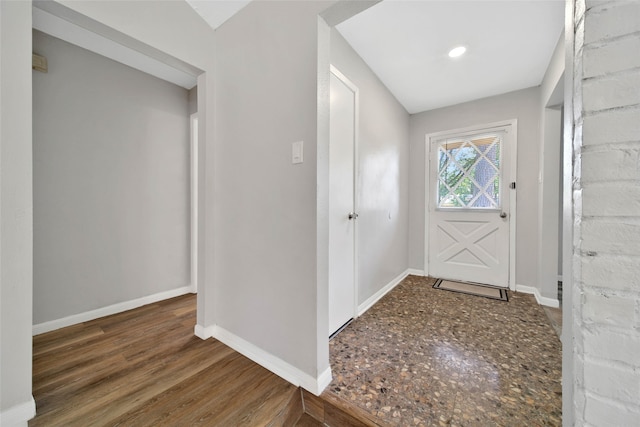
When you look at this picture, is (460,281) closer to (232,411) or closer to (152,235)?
(232,411)

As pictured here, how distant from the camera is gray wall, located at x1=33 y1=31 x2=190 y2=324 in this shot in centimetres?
194

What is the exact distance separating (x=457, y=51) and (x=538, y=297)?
2.64 meters

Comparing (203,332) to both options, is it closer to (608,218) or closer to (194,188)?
(194,188)

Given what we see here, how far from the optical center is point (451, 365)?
1.53 meters

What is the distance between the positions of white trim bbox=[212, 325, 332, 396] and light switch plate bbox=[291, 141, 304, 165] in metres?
1.19

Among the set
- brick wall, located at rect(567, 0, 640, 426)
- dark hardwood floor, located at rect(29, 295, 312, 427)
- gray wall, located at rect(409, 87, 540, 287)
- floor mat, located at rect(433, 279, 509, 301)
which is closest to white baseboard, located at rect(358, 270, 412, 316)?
floor mat, located at rect(433, 279, 509, 301)

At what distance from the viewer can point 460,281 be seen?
3.20 meters

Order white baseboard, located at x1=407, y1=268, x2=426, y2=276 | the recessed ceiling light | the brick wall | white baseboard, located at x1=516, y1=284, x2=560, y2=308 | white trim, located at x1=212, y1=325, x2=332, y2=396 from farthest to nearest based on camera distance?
white baseboard, located at x1=407, y1=268, x2=426, y2=276
white baseboard, located at x1=516, y1=284, x2=560, y2=308
the recessed ceiling light
white trim, located at x1=212, y1=325, x2=332, y2=396
the brick wall

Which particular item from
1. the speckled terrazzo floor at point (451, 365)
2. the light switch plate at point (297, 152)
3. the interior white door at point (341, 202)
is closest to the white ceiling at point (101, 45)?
the light switch plate at point (297, 152)

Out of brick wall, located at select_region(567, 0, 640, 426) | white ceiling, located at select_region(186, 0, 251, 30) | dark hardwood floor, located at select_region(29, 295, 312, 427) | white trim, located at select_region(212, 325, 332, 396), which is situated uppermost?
white ceiling, located at select_region(186, 0, 251, 30)

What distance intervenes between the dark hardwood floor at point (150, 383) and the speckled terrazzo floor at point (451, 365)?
44 cm
